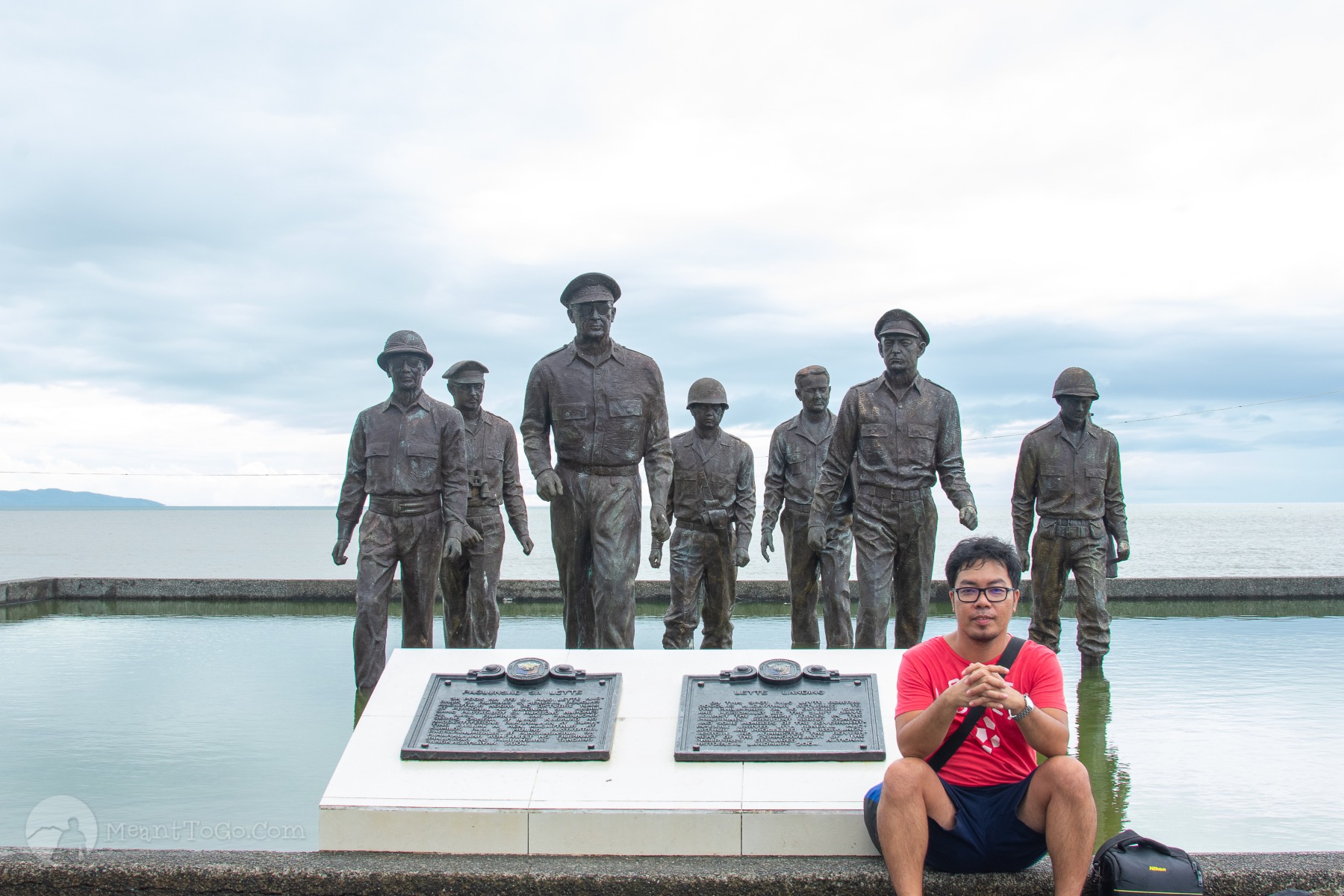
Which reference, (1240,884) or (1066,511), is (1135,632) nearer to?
(1066,511)

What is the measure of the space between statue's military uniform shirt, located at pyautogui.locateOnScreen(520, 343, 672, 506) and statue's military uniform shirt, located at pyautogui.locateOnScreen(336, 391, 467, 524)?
42.7 inches

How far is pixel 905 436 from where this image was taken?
23.0ft

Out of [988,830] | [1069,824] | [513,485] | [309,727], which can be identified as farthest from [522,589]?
[1069,824]

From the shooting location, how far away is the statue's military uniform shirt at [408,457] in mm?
7352

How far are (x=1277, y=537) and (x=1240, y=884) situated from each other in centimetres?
6602

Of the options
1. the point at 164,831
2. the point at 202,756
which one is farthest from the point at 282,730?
the point at 164,831

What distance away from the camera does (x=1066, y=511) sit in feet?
29.5

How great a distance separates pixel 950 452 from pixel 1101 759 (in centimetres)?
203

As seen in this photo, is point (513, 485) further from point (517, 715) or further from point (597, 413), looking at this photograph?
point (517, 715)

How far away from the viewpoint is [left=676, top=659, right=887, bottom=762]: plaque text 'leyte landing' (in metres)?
4.18

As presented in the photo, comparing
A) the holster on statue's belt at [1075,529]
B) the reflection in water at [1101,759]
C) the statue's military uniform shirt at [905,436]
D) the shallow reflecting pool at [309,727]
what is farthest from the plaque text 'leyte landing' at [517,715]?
the holster on statue's belt at [1075,529]

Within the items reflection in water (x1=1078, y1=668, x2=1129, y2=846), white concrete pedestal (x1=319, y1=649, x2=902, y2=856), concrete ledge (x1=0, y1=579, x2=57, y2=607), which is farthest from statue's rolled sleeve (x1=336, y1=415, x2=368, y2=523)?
concrete ledge (x1=0, y1=579, x2=57, y2=607)

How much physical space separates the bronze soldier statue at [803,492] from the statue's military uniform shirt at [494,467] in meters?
2.21

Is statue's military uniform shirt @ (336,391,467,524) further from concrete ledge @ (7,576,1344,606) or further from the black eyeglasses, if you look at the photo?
concrete ledge @ (7,576,1344,606)
